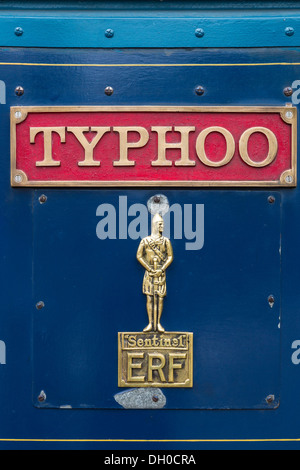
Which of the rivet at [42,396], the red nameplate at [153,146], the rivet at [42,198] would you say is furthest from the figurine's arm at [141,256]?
the rivet at [42,396]

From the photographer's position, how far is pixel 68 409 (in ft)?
5.26

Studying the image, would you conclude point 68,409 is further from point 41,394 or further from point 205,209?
point 205,209

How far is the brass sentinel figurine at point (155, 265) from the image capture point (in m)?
1.58

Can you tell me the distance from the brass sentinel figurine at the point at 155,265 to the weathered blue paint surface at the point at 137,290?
2 cm

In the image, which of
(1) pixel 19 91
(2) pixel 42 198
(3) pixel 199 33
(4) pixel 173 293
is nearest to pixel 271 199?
(4) pixel 173 293

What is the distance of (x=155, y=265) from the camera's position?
158cm

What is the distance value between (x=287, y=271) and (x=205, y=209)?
30 cm

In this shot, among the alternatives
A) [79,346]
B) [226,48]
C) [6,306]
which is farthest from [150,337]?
[226,48]

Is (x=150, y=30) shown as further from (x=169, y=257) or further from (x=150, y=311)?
(x=150, y=311)

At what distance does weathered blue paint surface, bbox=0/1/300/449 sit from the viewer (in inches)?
62.1

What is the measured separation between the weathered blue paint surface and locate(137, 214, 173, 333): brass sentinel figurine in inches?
1.0

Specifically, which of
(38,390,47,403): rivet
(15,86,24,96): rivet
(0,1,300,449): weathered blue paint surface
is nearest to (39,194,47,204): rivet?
(0,1,300,449): weathered blue paint surface

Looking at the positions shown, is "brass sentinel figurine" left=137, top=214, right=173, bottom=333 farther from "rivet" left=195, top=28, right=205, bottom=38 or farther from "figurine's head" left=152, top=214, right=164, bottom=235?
"rivet" left=195, top=28, right=205, bottom=38

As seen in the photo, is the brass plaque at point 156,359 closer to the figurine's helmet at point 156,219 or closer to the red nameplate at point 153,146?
the figurine's helmet at point 156,219
